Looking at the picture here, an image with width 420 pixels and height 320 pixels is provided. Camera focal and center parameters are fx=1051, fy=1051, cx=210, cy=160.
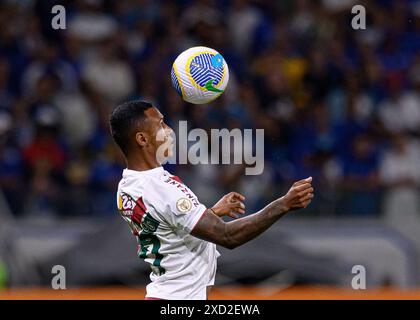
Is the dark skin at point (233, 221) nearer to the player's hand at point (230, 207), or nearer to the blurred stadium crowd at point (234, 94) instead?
the player's hand at point (230, 207)

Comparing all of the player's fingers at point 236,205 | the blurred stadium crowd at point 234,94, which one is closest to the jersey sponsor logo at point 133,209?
the player's fingers at point 236,205

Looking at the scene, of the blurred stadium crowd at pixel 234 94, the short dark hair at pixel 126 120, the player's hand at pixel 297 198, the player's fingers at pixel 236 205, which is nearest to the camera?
the player's hand at pixel 297 198

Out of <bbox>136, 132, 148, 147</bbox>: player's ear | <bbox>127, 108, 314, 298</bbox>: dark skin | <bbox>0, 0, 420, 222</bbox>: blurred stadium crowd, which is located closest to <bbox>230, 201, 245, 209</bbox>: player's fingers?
<bbox>127, 108, 314, 298</bbox>: dark skin

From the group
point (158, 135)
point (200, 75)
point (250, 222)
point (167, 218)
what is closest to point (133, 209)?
point (167, 218)

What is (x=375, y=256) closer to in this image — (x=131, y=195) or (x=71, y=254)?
(x=71, y=254)

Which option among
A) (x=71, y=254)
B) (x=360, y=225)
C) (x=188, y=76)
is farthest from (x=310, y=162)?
(x=188, y=76)

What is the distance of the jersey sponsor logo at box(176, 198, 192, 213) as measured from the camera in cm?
616

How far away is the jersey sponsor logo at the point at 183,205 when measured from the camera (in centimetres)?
616

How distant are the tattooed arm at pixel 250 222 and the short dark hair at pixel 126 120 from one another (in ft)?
2.38

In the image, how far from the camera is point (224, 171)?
11.5 meters

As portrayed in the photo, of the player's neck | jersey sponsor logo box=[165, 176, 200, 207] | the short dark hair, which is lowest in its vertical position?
jersey sponsor logo box=[165, 176, 200, 207]

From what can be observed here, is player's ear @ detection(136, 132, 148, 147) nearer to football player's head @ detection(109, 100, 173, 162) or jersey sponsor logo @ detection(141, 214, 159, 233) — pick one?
football player's head @ detection(109, 100, 173, 162)

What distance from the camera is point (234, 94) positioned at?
13.0m

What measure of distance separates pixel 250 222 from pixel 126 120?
1.01 m
